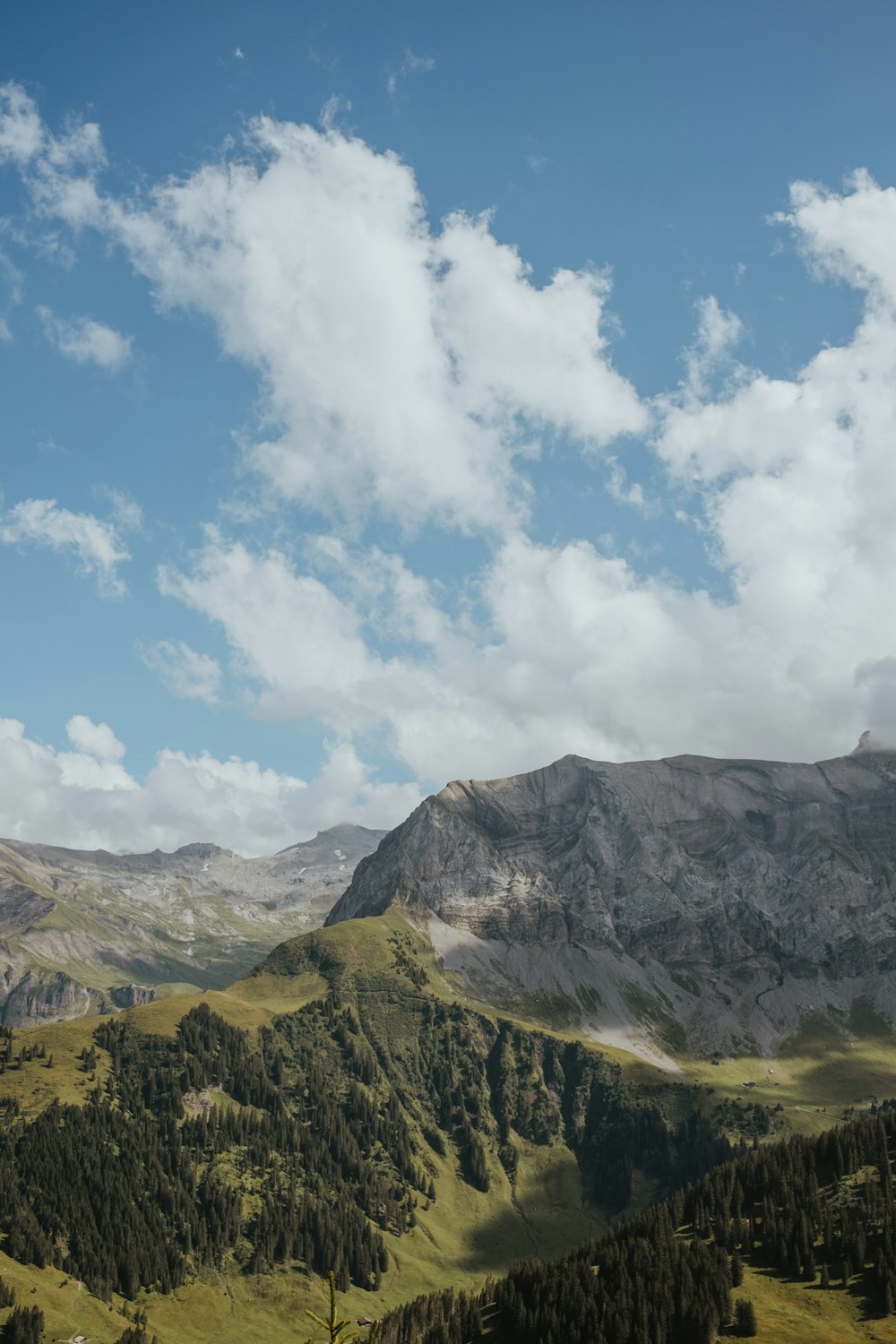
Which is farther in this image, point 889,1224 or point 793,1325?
point 889,1224

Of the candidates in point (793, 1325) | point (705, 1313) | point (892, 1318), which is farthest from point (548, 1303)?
point (892, 1318)

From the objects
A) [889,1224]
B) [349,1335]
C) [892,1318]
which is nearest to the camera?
[349,1335]

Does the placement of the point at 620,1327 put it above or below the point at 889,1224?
below

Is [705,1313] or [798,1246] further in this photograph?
[798,1246]

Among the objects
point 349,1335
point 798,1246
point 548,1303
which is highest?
point 349,1335

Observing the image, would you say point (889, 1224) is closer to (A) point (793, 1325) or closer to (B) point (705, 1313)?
(A) point (793, 1325)

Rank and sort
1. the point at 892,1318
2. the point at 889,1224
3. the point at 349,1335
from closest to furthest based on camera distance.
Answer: the point at 349,1335 < the point at 892,1318 < the point at 889,1224

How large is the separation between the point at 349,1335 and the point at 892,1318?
184599 millimetres

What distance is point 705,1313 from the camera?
17800cm

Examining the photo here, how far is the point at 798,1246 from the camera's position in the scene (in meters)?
200

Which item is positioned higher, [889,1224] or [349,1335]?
[349,1335]

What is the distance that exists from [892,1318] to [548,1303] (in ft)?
207

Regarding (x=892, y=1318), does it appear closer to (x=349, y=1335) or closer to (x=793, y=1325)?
(x=793, y=1325)

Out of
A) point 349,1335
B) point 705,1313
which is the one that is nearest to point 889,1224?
point 705,1313
